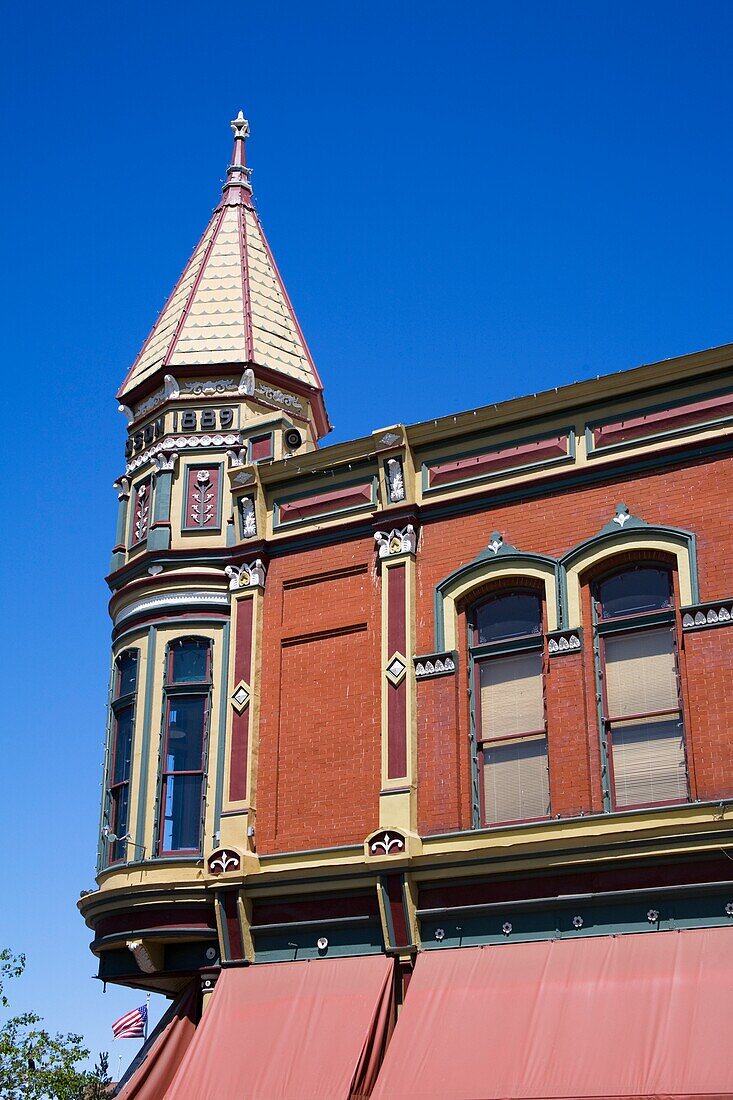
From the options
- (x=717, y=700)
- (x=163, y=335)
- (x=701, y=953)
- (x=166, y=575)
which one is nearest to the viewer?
(x=701, y=953)

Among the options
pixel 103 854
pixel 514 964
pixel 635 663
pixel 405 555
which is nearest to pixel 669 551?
pixel 635 663

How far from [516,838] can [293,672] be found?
4458 mm

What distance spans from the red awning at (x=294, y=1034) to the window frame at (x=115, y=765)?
9.15 feet

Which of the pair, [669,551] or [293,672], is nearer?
[669,551]

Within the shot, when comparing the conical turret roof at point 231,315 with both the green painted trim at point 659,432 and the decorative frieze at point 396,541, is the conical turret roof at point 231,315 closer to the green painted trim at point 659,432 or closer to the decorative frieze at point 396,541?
the decorative frieze at point 396,541

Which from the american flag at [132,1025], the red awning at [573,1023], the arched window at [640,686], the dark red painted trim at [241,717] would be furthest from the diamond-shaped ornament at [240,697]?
the american flag at [132,1025]

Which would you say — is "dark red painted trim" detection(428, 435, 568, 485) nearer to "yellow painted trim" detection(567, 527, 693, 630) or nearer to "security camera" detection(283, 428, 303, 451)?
"yellow painted trim" detection(567, 527, 693, 630)

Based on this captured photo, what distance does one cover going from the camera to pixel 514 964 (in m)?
15.6

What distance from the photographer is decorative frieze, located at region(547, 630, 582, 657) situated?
55.2 ft

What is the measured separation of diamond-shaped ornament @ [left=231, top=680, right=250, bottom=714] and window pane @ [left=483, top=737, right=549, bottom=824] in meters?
3.74

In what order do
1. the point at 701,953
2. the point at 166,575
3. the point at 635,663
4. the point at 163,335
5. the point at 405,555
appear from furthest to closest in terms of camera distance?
the point at 163,335 < the point at 166,575 < the point at 405,555 < the point at 635,663 < the point at 701,953

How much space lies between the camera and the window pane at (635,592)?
55.0ft

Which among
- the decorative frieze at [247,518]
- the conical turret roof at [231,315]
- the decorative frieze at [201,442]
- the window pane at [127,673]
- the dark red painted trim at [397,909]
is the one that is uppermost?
the conical turret roof at [231,315]

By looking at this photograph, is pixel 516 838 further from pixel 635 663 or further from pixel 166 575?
pixel 166 575
